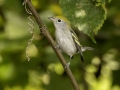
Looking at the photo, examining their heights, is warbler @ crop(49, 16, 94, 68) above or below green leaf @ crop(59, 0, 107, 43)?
below

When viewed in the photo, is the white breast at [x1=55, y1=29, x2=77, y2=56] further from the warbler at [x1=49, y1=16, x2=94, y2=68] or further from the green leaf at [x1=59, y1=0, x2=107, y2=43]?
the green leaf at [x1=59, y1=0, x2=107, y2=43]

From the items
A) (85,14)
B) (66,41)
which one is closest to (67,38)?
(66,41)

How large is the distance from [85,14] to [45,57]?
39.6 inches

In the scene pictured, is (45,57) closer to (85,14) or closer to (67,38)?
(67,38)

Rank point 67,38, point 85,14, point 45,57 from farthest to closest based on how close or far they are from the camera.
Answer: point 67,38 → point 45,57 → point 85,14

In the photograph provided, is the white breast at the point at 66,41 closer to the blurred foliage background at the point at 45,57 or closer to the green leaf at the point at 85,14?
the blurred foliage background at the point at 45,57

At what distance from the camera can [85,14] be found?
1.07 meters

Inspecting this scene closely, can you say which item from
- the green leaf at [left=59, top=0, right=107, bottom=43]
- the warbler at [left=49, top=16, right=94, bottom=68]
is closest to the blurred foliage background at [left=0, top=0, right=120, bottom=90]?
the warbler at [left=49, top=16, right=94, bottom=68]

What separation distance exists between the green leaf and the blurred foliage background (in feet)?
2.92

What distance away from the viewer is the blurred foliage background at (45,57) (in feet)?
6.41

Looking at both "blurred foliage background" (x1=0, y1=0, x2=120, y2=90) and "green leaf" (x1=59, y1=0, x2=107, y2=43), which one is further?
"blurred foliage background" (x1=0, y1=0, x2=120, y2=90)

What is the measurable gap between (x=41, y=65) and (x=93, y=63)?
1.38 feet

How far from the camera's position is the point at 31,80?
2.10 m

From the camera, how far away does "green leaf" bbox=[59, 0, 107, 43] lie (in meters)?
1.06
